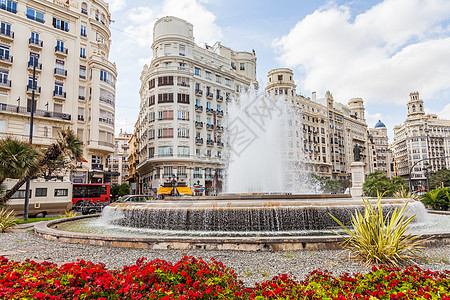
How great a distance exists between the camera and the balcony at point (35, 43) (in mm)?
35656

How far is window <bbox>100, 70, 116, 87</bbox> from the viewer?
1599 inches

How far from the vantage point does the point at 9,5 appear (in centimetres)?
3481

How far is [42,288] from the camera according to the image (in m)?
3.66

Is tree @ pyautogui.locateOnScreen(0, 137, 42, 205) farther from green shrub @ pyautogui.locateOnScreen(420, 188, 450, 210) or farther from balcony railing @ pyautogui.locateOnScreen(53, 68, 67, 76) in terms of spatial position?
balcony railing @ pyautogui.locateOnScreen(53, 68, 67, 76)

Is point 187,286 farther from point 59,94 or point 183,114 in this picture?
point 183,114

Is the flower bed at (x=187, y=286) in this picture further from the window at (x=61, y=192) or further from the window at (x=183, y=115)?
the window at (x=183, y=115)

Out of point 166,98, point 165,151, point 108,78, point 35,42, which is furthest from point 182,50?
point 35,42

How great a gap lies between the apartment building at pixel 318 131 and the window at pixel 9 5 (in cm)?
4726

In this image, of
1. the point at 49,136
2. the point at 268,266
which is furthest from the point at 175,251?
the point at 49,136

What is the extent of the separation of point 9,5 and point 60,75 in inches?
379

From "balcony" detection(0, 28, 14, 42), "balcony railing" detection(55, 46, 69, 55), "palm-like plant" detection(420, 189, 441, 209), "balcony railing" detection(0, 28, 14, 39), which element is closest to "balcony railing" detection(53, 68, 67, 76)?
"balcony railing" detection(55, 46, 69, 55)

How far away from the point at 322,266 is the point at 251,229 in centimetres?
472

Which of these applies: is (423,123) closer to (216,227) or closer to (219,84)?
(219,84)

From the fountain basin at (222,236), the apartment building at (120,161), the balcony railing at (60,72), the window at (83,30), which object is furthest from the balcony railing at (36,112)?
the apartment building at (120,161)
